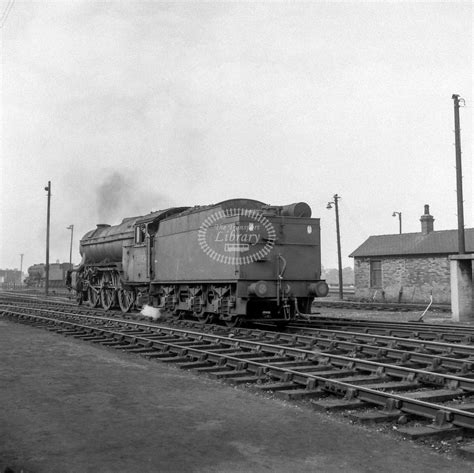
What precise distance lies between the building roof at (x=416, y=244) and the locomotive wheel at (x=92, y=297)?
54.4 feet

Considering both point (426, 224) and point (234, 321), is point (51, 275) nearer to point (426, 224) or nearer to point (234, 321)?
point (426, 224)

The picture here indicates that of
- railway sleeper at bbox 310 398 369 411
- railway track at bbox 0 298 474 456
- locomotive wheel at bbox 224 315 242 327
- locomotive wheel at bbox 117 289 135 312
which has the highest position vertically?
locomotive wheel at bbox 117 289 135 312

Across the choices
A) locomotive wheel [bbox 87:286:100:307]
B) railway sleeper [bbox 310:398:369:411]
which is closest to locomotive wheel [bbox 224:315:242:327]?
railway sleeper [bbox 310:398:369:411]

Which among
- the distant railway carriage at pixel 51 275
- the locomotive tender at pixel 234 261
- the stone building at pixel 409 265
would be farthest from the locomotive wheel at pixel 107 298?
the distant railway carriage at pixel 51 275

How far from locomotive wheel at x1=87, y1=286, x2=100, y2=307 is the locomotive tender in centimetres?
532

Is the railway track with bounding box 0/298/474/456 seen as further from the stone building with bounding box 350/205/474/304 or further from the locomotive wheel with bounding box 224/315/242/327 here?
the stone building with bounding box 350/205/474/304

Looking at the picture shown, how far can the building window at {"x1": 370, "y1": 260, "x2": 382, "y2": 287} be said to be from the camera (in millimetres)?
31391

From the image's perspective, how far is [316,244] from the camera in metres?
13.9

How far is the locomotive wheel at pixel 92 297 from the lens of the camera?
21428 mm

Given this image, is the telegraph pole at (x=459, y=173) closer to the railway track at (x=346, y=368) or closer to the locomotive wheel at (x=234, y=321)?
the railway track at (x=346, y=368)

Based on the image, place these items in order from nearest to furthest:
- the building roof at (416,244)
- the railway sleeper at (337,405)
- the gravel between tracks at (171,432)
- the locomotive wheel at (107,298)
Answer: the gravel between tracks at (171,432) → the railway sleeper at (337,405) → the locomotive wheel at (107,298) → the building roof at (416,244)

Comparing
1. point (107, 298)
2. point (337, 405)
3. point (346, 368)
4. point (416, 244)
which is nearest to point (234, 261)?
point (346, 368)

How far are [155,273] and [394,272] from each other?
1791 cm

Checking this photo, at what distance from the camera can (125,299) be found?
19.0 m
